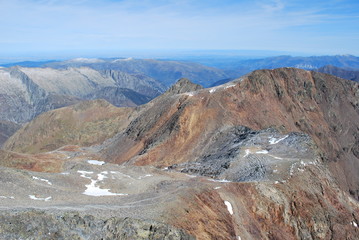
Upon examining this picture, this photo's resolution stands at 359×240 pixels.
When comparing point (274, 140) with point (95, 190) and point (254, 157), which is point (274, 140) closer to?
point (254, 157)

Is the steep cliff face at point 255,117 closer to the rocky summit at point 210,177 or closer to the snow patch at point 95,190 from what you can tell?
the rocky summit at point 210,177

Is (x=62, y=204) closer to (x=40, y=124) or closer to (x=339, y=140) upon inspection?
(x=339, y=140)

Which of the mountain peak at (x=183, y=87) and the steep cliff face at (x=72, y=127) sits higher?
the mountain peak at (x=183, y=87)

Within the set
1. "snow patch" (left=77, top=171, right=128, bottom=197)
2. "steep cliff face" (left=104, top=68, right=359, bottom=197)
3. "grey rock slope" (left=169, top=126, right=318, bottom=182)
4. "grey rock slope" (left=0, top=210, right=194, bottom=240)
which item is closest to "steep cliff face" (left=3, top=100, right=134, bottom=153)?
"steep cliff face" (left=104, top=68, right=359, bottom=197)

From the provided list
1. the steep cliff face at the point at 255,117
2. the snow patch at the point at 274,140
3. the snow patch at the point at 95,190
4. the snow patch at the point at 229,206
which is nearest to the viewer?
the snow patch at the point at 95,190

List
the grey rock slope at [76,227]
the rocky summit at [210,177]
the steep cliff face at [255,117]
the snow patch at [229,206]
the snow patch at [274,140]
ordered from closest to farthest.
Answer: the grey rock slope at [76,227]
the rocky summit at [210,177]
the snow patch at [229,206]
the snow patch at [274,140]
the steep cliff face at [255,117]

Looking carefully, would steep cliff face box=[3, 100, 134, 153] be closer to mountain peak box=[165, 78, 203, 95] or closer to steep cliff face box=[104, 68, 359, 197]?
mountain peak box=[165, 78, 203, 95]

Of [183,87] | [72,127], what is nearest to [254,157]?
[183,87]

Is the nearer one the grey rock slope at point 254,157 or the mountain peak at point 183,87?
the grey rock slope at point 254,157

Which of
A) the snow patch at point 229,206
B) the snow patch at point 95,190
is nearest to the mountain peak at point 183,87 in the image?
the snow patch at point 95,190

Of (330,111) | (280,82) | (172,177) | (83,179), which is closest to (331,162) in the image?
(330,111)
